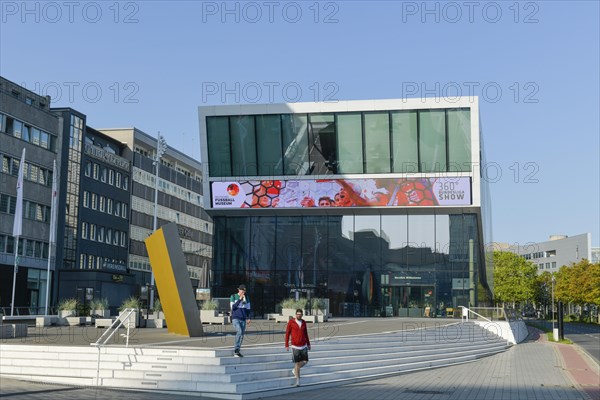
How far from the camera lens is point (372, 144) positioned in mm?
48594

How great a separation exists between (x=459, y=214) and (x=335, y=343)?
90.8 ft

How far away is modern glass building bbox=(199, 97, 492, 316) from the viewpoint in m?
48.0

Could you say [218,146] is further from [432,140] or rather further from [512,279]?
[512,279]

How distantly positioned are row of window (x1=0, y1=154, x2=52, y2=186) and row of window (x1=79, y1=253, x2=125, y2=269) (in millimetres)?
11637

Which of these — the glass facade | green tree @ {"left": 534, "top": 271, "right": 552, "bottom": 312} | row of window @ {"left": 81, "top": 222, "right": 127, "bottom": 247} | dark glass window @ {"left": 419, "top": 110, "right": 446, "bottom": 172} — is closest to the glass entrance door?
the glass facade

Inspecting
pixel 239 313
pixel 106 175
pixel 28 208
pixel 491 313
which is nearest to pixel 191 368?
pixel 239 313

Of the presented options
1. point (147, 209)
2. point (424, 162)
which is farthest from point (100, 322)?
point (147, 209)

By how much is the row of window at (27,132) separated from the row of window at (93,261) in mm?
13183

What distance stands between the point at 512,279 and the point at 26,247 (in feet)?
235

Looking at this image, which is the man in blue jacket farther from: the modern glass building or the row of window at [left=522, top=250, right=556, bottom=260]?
the row of window at [left=522, top=250, right=556, bottom=260]

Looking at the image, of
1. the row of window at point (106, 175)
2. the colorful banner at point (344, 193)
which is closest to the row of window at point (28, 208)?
the row of window at point (106, 175)

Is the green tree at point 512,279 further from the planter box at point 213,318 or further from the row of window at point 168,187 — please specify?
the planter box at point 213,318

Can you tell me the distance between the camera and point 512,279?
110 metres

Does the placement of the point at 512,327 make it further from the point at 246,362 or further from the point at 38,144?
the point at 38,144
